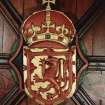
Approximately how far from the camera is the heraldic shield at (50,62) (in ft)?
5.98

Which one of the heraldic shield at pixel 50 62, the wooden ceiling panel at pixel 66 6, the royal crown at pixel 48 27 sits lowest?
the heraldic shield at pixel 50 62

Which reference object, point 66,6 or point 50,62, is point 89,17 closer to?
point 66,6

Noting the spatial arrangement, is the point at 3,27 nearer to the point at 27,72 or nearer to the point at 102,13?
the point at 27,72

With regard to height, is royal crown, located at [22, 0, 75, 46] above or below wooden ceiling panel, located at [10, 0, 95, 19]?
below

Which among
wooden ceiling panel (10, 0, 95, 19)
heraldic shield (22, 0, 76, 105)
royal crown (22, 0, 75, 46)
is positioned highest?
wooden ceiling panel (10, 0, 95, 19)

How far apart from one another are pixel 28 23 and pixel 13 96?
263mm

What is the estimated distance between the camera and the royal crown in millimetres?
1844

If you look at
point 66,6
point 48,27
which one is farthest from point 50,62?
point 66,6

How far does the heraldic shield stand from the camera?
1.82m

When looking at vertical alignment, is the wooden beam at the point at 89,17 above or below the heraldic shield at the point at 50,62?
above

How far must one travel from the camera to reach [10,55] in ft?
6.23

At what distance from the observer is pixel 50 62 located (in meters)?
1.83

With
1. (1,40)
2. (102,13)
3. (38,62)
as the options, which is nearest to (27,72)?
(38,62)

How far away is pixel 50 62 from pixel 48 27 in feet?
0.41
